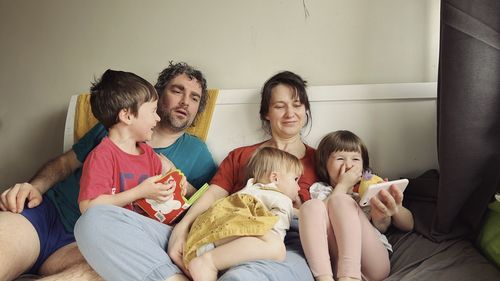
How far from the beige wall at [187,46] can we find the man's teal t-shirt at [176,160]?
407 millimetres

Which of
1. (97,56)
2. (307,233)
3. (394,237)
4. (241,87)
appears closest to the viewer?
(307,233)

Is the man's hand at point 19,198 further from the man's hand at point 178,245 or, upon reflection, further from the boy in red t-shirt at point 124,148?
the man's hand at point 178,245

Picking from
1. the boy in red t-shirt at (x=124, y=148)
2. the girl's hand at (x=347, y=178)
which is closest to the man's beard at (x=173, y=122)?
the boy in red t-shirt at (x=124, y=148)

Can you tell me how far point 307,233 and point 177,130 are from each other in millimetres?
805

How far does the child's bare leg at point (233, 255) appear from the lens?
109cm

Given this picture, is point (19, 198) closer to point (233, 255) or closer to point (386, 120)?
point (233, 255)

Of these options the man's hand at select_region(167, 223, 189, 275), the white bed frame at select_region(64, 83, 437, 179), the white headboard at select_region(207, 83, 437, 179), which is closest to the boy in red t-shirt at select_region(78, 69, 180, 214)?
the man's hand at select_region(167, 223, 189, 275)

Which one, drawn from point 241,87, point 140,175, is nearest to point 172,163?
point 140,175

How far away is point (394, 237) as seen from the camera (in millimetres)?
1422

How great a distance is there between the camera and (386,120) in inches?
66.3

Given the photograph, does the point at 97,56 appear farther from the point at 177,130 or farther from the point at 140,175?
the point at 140,175

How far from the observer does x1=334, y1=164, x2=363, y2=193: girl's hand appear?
1.40m

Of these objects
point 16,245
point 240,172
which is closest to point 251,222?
point 240,172

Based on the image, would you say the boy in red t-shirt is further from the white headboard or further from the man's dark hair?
the white headboard
